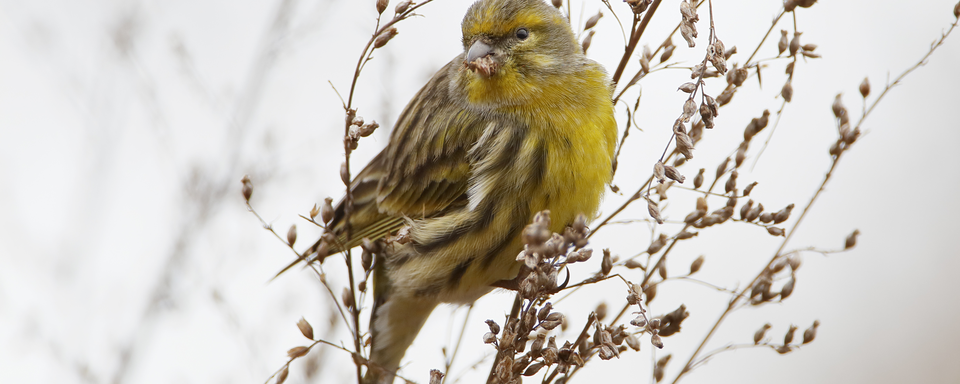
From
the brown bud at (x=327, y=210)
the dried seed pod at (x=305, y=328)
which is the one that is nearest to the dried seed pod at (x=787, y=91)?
the brown bud at (x=327, y=210)

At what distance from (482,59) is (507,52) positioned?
0.13m

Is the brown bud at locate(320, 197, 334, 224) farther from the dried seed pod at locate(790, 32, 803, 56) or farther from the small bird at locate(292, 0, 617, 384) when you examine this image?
the dried seed pod at locate(790, 32, 803, 56)

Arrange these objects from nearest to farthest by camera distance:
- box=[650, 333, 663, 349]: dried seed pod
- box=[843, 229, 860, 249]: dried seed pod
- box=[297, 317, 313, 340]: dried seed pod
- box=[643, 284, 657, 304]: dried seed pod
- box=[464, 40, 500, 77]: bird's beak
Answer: box=[650, 333, 663, 349]: dried seed pod, box=[297, 317, 313, 340]: dried seed pod, box=[643, 284, 657, 304]: dried seed pod, box=[843, 229, 860, 249]: dried seed pod, box=[464, 40, 500, 77]: bird's beak

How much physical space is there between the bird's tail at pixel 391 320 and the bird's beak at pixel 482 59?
951 millimetres

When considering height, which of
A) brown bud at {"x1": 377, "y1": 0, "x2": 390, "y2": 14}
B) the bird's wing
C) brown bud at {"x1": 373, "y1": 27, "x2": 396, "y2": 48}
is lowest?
brown bud at {"x1": 373, "y1": 27, "x2": 396, "y2": 48}

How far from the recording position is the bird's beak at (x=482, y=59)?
248 centimetres

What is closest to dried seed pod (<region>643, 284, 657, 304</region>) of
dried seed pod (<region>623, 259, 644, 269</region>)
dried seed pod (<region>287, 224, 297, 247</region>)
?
dried seed pod (<region>623, 259, 644, 269</region>)

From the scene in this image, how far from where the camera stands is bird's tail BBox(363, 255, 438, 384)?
3.05 metres

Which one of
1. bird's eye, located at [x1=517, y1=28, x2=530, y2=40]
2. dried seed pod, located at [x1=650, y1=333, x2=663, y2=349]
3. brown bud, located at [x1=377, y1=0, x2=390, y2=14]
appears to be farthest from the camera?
bird's eye, located at [x1=517, y1=28, x2=530, y2=40]

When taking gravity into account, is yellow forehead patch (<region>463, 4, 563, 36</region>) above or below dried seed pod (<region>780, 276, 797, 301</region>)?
above

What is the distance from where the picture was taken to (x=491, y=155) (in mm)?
2574

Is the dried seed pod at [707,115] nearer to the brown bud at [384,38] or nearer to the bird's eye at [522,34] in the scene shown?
the brown bud at [384,38]

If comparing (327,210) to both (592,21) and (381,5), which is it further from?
(592,21)

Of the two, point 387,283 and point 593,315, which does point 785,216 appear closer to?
point 593,315
